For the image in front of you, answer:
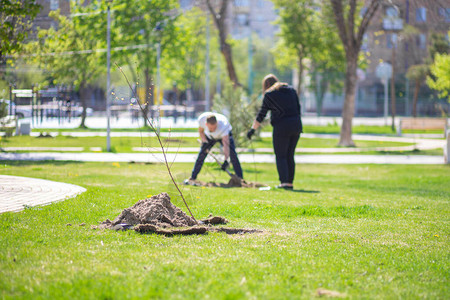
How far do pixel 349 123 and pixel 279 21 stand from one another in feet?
51.4

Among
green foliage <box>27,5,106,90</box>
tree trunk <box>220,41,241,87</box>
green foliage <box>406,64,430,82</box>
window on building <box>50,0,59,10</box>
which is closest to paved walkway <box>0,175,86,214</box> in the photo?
green foliage <box>27,5,106,90</box>

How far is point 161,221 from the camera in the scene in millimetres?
6453

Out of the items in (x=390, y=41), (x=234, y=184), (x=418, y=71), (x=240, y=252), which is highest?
(x=390, y=41)

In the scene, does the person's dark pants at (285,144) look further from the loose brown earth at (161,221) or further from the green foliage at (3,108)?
the green foliage at (3,108)

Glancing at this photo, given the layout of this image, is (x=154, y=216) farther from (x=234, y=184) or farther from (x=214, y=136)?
(x=234, y=184)

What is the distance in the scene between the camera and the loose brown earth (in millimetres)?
6125

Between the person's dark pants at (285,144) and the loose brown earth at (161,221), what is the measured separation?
3906 mm

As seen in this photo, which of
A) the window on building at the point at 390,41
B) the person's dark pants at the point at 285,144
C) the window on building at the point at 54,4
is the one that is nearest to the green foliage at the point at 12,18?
the window on building at the point at 54,4

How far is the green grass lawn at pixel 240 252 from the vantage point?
424 cm

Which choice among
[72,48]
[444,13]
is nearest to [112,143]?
[72,48]

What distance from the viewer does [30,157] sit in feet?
54.1

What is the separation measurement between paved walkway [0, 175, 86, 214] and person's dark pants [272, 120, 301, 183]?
3301 mm

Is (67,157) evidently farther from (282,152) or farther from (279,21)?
(279,21)

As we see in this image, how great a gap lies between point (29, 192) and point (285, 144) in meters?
4.22
